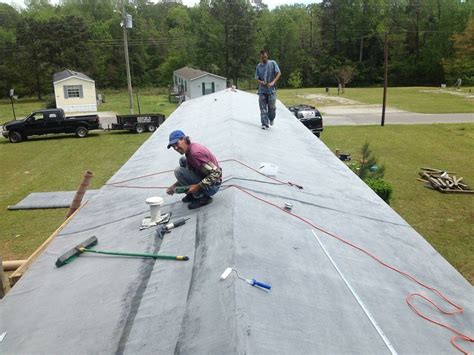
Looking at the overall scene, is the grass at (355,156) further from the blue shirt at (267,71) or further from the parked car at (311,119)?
the blue shirt at (267,71)

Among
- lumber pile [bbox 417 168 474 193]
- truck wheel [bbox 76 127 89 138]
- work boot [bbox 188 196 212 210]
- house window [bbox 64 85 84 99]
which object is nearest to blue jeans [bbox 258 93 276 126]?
work boot [bbox 188 196 212 210]

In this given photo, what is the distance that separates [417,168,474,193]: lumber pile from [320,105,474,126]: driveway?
12.3 m

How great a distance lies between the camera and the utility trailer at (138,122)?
79.2 feet

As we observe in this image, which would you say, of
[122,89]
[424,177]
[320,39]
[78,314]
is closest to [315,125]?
[424,177]

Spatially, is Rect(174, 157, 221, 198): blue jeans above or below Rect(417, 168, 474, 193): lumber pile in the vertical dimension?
above

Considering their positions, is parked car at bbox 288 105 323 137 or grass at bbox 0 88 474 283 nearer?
grass at bbox 0 88 474 283

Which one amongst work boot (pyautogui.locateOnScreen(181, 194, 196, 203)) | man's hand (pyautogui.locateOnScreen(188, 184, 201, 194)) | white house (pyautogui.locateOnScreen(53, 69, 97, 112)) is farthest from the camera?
white house (pyautogui.locateOnScreen(53, 69, 97, 112))

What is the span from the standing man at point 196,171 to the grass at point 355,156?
5264 mm

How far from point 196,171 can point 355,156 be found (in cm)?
1291

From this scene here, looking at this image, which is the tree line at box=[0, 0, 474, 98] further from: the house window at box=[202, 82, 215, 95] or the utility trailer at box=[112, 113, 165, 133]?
the utility trailer at box=[112, 113, 165, 133]

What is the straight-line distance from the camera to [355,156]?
1741cm

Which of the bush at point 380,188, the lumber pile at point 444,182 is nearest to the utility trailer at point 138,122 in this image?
the lumber pile at point 444,182

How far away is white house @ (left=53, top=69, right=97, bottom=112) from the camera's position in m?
36.8

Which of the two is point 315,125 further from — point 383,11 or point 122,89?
point 383,11
